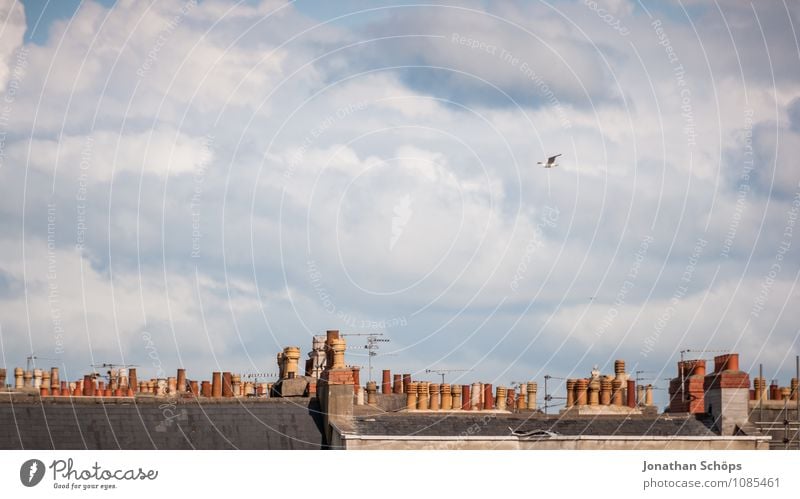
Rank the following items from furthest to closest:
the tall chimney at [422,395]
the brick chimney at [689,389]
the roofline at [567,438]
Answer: the tall chimney at [422,395] → the brick chimney at [689,389] → the roofline at [567,438]

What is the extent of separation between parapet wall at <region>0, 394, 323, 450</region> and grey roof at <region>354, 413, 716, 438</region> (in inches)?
132

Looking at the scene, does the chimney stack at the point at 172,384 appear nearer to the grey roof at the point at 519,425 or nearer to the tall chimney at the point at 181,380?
the tall chimney at the point at 181,380

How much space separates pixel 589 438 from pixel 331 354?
42.7 feet

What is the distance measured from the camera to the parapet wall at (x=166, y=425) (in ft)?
224

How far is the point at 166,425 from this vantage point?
69.1m

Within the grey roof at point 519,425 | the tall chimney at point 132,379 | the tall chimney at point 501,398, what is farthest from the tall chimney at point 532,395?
the tall chimney at point 132,379

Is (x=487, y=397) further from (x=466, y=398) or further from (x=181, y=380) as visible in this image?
(x=181, y=380)
